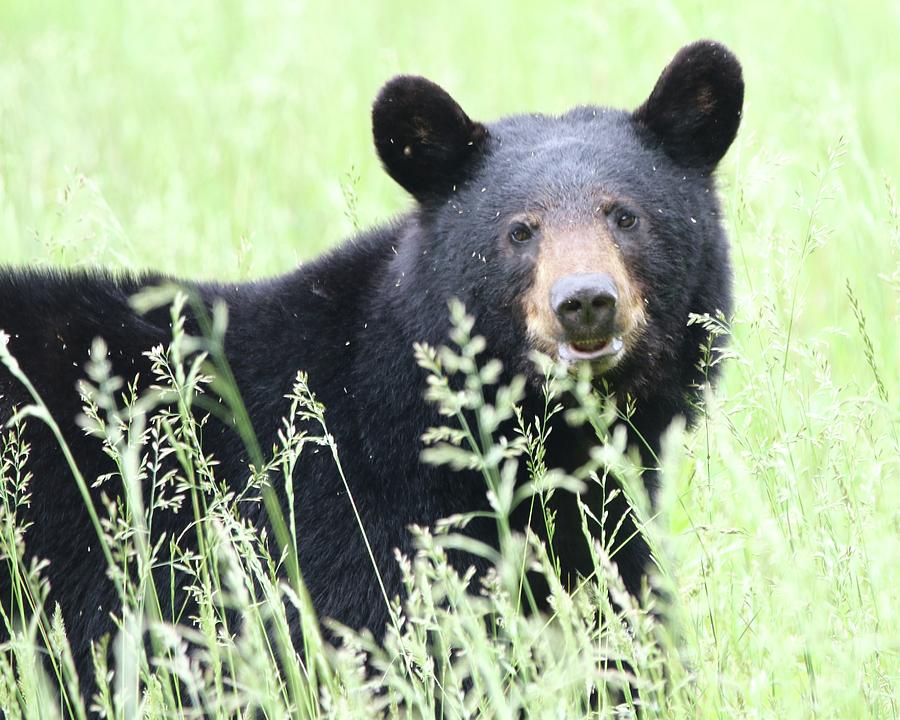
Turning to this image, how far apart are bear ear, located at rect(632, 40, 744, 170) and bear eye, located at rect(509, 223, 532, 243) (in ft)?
1.81

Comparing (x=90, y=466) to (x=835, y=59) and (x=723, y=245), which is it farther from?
(x=835, y=59)

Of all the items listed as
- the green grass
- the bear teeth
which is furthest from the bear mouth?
the green grass

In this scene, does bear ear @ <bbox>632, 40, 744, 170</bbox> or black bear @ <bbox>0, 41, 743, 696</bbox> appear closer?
black bear @ <bbox>0, 41, 743, 696</bbox>

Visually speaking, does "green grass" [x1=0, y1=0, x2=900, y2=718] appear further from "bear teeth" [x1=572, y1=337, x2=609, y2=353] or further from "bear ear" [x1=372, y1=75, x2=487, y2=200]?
"bear ear" [x1=372, y1=75, x2=487, y2=200]

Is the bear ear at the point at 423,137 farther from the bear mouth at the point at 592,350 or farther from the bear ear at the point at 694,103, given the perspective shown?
the bear mouth at the point at 592,350

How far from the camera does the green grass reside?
115 inches

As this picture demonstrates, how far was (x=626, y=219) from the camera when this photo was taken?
375 centimetres

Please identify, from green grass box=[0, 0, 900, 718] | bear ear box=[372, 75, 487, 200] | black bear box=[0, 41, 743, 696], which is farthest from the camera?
A: bear ear box=[372, 75, 487, 200]

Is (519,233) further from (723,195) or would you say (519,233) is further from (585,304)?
(723,195)

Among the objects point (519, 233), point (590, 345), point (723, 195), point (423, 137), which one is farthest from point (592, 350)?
point (723, 195)

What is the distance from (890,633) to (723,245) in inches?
51.6

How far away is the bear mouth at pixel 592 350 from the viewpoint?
136 inches

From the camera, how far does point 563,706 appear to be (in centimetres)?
261

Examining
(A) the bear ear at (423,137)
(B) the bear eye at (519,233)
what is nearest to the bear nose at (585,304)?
(B) the bear eye at (519,233)
